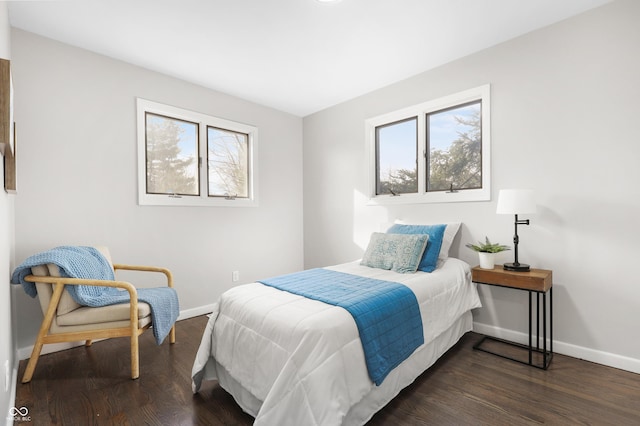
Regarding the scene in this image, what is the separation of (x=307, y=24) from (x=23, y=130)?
242cm

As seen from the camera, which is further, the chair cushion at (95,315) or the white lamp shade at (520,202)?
the white lamp shade at (520,202)

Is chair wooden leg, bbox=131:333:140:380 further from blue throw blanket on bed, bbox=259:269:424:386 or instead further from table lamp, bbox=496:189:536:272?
table lamp, bbox=496:189:536:272

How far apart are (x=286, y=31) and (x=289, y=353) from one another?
7.96ft

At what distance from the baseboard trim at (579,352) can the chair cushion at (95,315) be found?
298cm

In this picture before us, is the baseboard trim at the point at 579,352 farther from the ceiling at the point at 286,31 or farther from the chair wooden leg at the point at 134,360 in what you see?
the chair wooden leg at the point at 134,360

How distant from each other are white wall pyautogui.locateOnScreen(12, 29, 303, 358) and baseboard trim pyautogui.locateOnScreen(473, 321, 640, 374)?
8.93ft

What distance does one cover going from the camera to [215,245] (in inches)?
140

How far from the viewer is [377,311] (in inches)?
67.2

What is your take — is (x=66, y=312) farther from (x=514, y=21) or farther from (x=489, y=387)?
(x=514, y=21)

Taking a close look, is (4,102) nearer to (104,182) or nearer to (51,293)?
(51,293)

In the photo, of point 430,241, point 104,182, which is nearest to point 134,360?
point 104,182

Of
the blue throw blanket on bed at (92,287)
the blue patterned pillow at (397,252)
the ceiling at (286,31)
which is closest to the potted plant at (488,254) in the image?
the blue patterned pillow at (397,252)

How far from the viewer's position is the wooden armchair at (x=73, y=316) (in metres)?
2.01

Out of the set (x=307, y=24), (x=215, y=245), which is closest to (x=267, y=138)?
(x=215, y=245)
